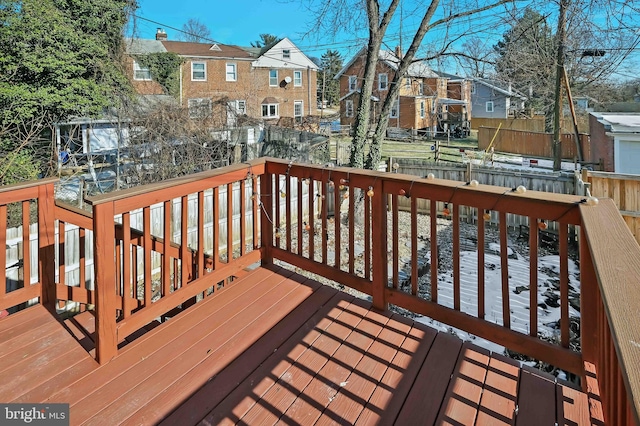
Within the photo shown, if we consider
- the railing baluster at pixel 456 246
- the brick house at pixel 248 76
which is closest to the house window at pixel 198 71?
the brick house at pixel 248 76

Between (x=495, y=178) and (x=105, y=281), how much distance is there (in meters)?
9.06

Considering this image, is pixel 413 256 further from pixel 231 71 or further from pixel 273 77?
pixel 273 77

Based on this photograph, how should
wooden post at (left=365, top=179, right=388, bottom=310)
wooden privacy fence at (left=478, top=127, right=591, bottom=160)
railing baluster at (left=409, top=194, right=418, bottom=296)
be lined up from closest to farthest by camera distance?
railing baluster at (left=409, top=194, right=418, bottom=296) < wooden post at (left=365, top=179, right=388, bottom=310) < wooden privacy fence at (left=478, top=127, right=591, bottom=160)

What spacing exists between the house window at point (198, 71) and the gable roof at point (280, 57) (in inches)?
137

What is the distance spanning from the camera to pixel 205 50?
24.1 metres

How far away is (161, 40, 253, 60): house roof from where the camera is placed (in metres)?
23.2

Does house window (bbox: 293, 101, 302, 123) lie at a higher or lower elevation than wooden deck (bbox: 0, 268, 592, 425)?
higher

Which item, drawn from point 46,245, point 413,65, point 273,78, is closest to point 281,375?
point 46,245

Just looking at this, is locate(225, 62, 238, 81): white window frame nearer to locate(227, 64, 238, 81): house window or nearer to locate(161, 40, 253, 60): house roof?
locate(227, 64, 238, 81): house window

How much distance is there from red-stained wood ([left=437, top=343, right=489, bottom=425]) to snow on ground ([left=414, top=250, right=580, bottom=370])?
1838 mm

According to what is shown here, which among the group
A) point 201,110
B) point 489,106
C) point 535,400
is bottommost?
point 535,400

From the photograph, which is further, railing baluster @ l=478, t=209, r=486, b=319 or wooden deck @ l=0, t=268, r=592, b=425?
railing baluster @ l=478, t=209, r=486, b=319

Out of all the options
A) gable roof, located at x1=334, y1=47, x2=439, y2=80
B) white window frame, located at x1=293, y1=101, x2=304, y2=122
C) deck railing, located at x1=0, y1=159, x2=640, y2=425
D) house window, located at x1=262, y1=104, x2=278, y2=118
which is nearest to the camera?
deck railing, located at x1=0, y1=159, x2=640, y2=425

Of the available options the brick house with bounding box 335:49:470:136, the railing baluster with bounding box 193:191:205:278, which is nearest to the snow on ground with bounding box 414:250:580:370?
the railing baluster with bounding box 193:191:205:278
